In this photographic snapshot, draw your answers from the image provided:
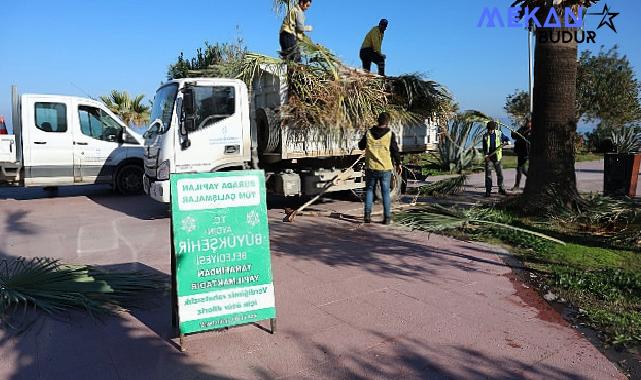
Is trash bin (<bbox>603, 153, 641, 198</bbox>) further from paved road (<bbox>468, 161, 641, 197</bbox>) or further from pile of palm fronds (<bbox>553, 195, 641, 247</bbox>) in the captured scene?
pile of palm fronds (<bbox>553, 195, 641, 247</bbox>)

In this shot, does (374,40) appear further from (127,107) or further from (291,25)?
(127,107)

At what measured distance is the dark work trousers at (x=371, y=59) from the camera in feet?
35.2

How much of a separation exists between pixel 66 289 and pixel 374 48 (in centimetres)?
831

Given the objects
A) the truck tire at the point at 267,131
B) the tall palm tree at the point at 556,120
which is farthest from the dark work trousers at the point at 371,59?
the tall palm tree at the point at 556,120

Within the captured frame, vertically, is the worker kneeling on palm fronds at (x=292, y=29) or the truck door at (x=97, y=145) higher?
the worker kneeling on palm fronds at (x=292, y=29)

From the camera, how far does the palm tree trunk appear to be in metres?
7.77

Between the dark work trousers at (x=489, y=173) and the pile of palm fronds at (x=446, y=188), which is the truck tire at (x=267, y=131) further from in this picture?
the dark work trousers at (x=489, y=173)

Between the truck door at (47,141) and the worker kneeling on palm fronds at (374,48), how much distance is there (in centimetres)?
709

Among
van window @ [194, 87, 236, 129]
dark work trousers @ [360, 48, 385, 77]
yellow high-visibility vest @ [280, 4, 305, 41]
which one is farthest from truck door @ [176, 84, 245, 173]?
dark work trousers @ [360, 48, 385, 77]

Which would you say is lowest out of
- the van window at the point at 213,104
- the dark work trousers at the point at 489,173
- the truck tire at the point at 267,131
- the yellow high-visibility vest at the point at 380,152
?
the dark work trousers at the point at 489,173

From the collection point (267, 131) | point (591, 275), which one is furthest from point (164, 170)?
point (591, 275)

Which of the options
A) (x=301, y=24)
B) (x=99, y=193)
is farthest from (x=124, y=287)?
(x=99, y=193)

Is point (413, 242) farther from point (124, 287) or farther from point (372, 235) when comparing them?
point (124, 287)

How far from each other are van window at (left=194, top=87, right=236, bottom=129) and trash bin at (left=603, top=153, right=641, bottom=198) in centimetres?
736
